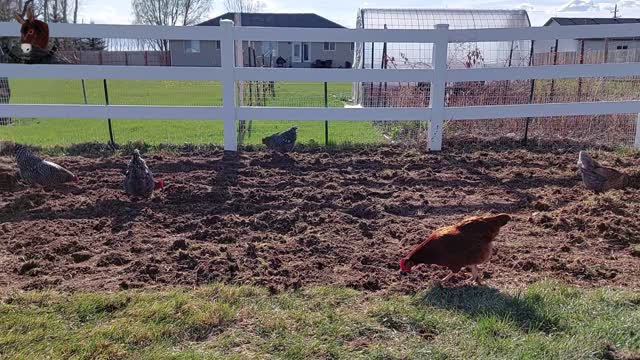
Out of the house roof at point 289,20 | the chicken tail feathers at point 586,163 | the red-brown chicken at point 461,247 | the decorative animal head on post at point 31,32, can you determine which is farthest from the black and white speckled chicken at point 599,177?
the house roof at point 289,20

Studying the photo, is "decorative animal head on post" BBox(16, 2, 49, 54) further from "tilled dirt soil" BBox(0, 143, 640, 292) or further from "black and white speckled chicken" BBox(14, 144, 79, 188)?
"tilled dirt soil" BBox(0, 143, 640, 292)

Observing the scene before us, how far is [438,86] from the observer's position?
7.96m

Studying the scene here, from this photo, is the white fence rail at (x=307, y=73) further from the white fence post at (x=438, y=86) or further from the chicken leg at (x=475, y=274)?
the chicken leg at (x=475, y=274)

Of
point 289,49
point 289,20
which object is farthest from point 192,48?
point 289,20

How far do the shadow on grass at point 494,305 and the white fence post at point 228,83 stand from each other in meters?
4.94

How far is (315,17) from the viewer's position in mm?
50906

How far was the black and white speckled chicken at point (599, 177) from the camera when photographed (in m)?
5.68

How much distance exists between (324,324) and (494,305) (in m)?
1.09

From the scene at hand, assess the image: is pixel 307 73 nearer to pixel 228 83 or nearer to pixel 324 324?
pixel 228 83

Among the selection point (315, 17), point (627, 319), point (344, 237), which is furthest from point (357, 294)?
point (315, 17)

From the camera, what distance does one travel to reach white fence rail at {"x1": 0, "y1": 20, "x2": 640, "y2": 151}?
7.61 m

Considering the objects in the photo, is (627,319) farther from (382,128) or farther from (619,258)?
(382,128)

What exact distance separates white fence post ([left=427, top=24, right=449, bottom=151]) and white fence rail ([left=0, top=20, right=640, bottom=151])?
0.01 m

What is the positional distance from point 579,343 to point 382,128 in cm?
860
